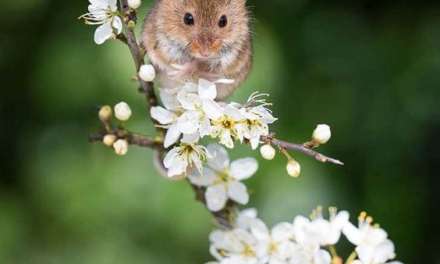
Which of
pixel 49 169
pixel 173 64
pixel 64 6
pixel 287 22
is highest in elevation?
pixel 287 22

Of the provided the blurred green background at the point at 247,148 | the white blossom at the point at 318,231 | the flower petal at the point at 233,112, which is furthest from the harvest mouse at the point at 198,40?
the blurred green background at the point at 247,148

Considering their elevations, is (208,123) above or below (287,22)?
below

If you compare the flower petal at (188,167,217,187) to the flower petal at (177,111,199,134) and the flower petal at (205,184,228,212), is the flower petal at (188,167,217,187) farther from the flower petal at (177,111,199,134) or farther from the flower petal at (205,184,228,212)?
the flower petal at (177,111,199,134)

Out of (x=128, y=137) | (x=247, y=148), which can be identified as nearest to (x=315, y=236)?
(x=128, y=137)

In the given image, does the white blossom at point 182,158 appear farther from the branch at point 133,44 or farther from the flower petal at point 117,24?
the flower petal at point 117,24

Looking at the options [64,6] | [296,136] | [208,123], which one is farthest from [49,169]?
[208,123]

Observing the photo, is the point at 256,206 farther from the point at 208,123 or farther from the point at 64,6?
the point at 208,123
